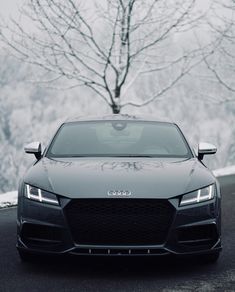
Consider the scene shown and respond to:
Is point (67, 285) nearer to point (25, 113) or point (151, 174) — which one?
point (151, 174)

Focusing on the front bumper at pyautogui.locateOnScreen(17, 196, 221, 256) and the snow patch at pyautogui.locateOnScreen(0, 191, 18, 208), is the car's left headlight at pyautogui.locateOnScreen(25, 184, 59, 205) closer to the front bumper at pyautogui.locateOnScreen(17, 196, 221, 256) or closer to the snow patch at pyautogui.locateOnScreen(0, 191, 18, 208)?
the front bumper at pyautogui.locateOnScreen(17, 196, 221, 256)

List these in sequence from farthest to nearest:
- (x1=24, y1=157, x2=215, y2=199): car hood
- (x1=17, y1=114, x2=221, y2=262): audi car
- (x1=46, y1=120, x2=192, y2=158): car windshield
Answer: (x1=46, y1=120, x2=192, y2=158): car windshield, (x1=24, y1=157, x2=215, y2=199): car hood, (x1=17, y1=114, x2=221, y2=262): audi car

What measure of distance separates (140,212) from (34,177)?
1.13 metres

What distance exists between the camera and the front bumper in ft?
18.5

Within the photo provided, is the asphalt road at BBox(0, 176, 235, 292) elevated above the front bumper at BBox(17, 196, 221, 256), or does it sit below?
below

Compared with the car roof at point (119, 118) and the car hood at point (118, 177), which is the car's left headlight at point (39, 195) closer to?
the car hood at point (118, 177)

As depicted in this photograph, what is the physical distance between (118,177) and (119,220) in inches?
19.7

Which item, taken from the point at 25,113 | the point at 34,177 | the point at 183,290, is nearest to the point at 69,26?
the point at 34,177

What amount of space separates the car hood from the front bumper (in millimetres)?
167

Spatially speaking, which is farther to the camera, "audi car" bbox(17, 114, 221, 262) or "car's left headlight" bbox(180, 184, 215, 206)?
"car's left headlight" bbox(180, 184, 215, 206)

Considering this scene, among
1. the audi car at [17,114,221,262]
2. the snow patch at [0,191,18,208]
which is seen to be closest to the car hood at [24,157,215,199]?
the audi car at [17,114,221,262]

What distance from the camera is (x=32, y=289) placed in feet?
17.7

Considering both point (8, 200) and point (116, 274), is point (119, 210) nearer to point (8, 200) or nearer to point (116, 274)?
point (116, 274)

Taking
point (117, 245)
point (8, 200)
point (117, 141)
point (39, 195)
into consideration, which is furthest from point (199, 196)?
point (8, 200)
